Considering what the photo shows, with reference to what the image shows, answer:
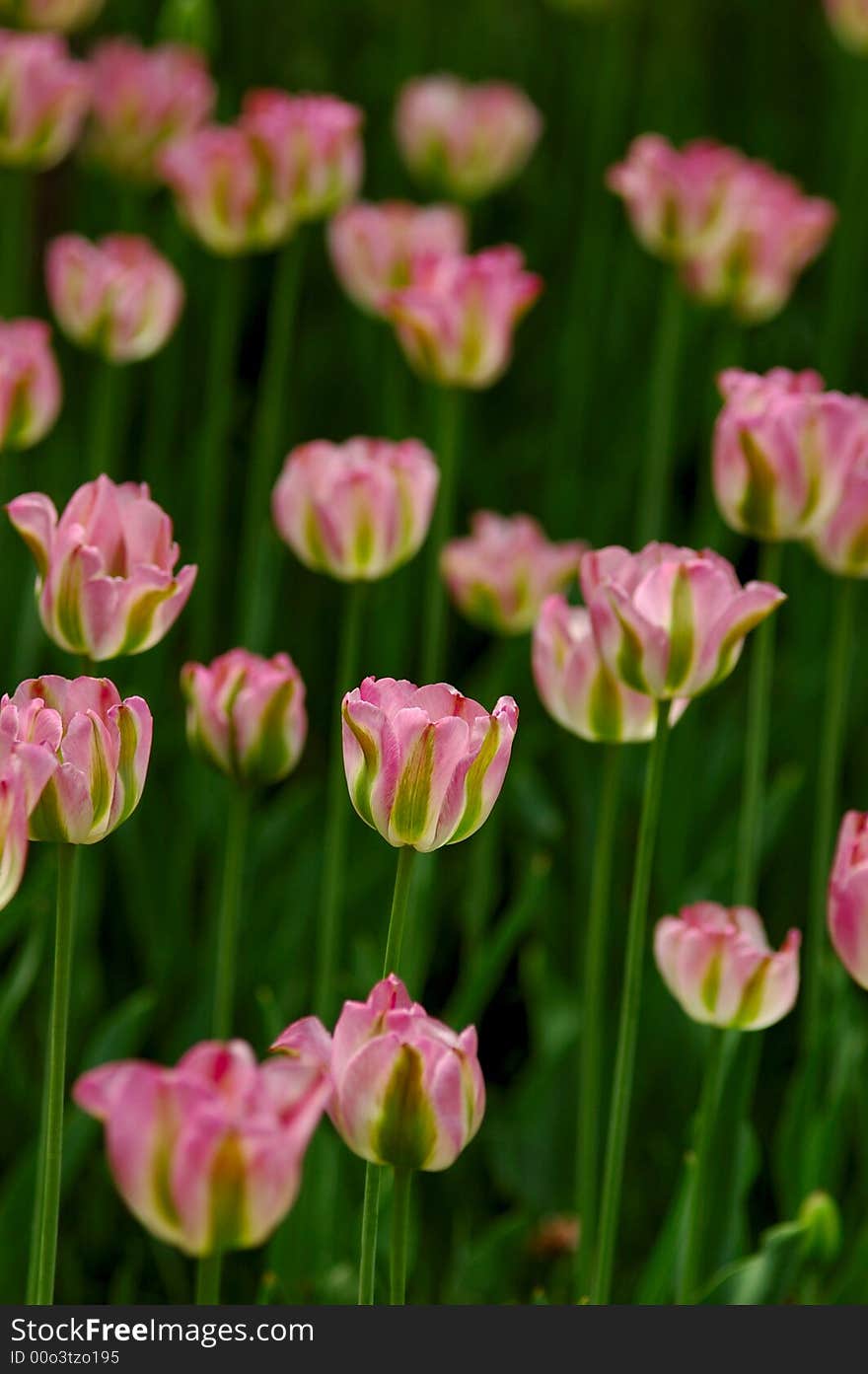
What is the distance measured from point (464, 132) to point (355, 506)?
92cm

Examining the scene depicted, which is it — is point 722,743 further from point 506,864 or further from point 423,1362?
point 423,1362

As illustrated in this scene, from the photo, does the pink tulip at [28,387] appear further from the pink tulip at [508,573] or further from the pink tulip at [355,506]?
the pink tulip at [508,573]

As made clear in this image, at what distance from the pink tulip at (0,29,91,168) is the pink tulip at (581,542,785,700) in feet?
3.01

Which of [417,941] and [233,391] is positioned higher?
[233,391]

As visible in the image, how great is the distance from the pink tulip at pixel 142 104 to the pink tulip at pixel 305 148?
0.69 ft

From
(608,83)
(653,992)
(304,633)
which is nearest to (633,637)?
(653,992)

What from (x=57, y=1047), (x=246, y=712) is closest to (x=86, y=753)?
(x=57, y=1047)

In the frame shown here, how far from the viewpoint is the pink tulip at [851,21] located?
1.99 meters

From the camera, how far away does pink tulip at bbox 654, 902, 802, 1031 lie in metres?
0.90

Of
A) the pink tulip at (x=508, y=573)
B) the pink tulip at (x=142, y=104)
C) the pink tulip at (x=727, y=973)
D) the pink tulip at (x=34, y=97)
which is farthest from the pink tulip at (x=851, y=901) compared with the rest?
the pink tulip at (x=142, y=104)

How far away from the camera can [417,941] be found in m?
1.29

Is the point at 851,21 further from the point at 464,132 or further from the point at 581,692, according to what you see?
the point at 581,692

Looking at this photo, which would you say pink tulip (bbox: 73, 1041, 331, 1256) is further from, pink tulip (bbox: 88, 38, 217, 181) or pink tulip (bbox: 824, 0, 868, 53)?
pink tulip (bbox: 824, 0, 868, 53)

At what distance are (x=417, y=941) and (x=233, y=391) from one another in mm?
1268
